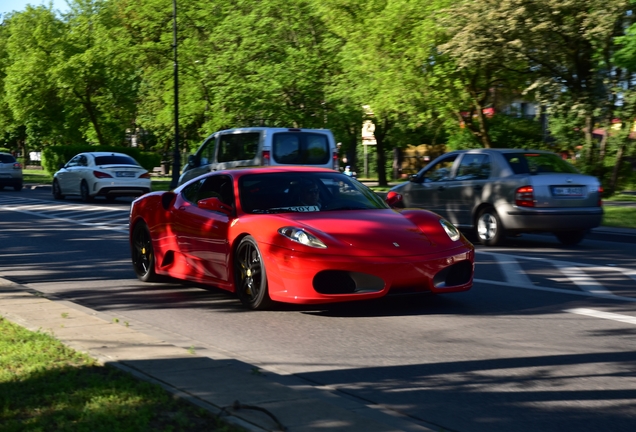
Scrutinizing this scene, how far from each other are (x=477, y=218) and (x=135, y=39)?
37.2 metres

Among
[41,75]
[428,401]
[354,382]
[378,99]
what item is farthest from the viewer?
[41,75]

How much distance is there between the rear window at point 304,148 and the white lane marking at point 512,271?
771 cm

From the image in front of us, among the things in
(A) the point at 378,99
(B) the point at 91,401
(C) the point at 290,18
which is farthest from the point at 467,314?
(C) the point at 290,18

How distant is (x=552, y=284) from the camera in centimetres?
1079

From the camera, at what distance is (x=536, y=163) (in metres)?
15.6

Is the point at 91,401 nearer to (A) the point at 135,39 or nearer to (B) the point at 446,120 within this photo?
(B) the point at 446,120

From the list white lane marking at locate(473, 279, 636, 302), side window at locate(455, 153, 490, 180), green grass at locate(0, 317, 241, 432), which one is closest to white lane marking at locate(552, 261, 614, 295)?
white lane marking at locate(473, 279, 636, 302)

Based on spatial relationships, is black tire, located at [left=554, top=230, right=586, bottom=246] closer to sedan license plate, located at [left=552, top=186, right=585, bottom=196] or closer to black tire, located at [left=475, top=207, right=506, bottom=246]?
sedan license plate, located at [left=552, top=186, right=585, bottom=196]

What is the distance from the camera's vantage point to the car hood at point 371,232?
8547 millimetres

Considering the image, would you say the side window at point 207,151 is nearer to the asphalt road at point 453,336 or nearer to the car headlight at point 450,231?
the asphalt road at point 453,336

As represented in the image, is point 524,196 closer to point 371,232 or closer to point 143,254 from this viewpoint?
point 143,254

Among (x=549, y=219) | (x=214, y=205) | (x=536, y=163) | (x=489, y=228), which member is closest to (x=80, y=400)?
(x=214, y=205)

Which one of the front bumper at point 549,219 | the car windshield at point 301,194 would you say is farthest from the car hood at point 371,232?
the front bumper at point 549,219

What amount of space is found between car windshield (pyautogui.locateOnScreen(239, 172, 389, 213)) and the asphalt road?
0.98 metres
